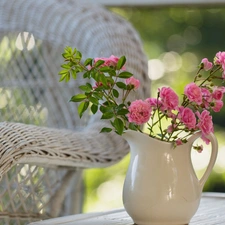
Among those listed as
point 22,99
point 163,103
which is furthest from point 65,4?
point 163,103

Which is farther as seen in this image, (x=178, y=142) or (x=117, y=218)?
(x=117, y=218)

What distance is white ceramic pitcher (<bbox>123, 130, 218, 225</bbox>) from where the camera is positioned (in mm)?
1111

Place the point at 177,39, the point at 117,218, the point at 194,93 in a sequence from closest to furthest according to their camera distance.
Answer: the point at 194,93 → the point at 117,218 → the point at 177,39

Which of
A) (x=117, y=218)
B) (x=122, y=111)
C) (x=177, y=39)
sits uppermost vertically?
(x=122, y=111)

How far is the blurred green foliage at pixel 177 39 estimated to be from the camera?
300cm

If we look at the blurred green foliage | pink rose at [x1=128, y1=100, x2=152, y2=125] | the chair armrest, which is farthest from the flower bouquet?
the blurred green foliage

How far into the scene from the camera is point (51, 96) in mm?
1851

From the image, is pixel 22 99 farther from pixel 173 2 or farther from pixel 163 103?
pixel 163 103

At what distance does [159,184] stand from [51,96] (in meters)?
0.80

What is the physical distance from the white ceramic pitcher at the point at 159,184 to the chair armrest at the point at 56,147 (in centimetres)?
23

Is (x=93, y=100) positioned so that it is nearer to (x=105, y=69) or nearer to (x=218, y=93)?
(x=105, y=69)

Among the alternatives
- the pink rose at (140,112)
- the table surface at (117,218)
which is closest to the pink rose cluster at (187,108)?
the pink rose at (140,112)

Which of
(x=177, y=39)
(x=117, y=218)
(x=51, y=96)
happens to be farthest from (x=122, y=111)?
(x=177, y=39)

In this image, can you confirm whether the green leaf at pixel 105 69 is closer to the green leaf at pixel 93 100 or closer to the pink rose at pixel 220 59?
the green leaf at pixel 93 100
